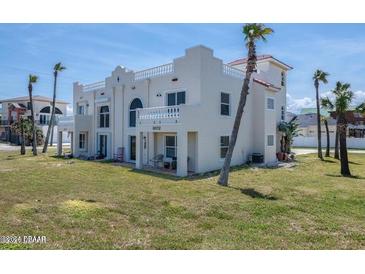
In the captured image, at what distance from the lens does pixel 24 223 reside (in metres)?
7.59

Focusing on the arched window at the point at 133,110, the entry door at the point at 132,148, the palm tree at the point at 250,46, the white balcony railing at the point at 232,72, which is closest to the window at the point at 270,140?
the white balcony railing at the point at 232,72

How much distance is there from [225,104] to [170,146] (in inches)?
196

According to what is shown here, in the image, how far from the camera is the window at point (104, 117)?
2675 centimetres

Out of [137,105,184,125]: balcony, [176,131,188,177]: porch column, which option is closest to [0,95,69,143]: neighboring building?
[137,105,184,125]: balcony

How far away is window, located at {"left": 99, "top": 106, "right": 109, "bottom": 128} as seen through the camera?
87.8ft

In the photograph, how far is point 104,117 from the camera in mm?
27047

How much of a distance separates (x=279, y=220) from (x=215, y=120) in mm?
11458

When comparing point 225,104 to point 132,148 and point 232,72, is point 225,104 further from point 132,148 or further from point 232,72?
point 132,148

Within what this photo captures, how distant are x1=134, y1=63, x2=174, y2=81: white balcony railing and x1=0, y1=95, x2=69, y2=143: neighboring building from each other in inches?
1571

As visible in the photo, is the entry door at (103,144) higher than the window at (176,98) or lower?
lower

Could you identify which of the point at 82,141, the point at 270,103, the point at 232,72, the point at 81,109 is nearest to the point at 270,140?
the point at 270,103

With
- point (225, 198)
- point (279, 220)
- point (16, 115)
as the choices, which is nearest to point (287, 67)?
point (225, 198)

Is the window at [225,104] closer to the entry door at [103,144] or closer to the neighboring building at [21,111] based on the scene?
the entry door at [103,144]

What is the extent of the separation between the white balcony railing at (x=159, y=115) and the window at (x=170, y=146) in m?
2.01
